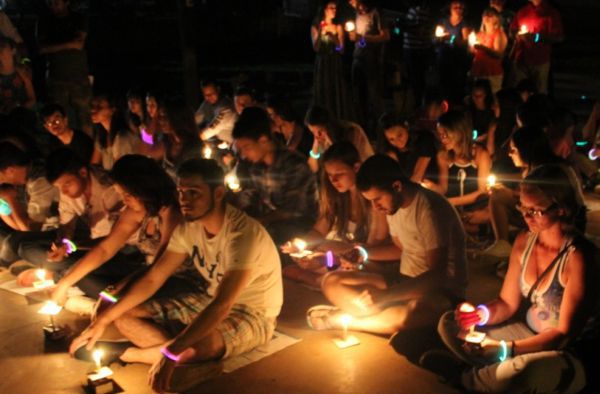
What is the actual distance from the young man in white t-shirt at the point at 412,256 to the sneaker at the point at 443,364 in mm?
279

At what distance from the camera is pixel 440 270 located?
427 cm

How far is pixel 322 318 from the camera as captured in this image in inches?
182

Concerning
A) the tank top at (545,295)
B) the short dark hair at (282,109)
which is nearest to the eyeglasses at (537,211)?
the tank top at (545,295)

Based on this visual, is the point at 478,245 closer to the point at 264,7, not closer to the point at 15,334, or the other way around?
the point at 15,334

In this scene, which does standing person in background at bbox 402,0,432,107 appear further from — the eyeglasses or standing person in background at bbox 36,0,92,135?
the eyeglasses

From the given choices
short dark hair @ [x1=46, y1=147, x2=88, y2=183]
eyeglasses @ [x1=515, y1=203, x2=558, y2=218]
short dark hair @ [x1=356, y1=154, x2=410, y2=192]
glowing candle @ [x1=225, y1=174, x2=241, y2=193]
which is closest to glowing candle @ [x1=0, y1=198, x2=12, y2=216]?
short dark hair @ [x1=46, y1=147, x2=88, y2=183]

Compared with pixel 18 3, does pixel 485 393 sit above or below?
below

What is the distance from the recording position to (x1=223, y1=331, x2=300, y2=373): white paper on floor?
4184mm

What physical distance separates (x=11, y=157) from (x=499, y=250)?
436 cm

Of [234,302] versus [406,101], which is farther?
[406,101]

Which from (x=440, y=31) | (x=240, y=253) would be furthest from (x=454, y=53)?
(x=240, y=253)

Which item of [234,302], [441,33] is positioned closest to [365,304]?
[234,302]

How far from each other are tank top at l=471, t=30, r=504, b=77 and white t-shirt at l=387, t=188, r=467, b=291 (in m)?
5.81

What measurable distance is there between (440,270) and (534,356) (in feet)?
3.08
